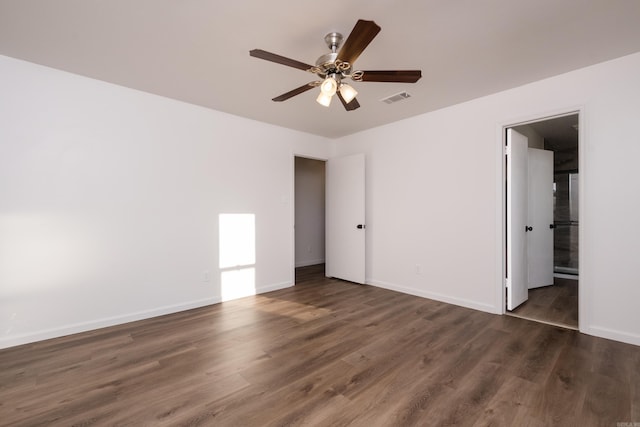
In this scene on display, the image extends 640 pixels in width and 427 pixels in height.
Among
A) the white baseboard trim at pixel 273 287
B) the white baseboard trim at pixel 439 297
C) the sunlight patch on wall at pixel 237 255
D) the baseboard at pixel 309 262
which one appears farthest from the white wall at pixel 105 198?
the baseboard at pixel 309 262

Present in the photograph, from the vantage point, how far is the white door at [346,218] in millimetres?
4702

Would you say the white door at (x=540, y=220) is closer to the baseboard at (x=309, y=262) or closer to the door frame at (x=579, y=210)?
the door frame at (x=579, y=210)

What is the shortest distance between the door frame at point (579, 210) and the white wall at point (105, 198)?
10.7ft

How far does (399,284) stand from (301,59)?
3338mm

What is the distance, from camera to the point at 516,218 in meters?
3.47

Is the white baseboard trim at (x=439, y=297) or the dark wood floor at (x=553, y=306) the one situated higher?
the white baseboard trim at (x=439, y=297)

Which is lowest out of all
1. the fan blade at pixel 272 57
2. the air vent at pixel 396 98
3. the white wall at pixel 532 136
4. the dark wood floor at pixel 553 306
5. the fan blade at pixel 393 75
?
the dark wood floor at pixel 553 306

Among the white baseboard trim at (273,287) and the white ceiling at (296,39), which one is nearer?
the white ceiling at (296,39)

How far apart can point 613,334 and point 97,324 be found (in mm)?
5047

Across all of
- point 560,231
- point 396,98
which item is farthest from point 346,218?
point 560,231

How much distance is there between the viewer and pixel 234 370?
7.06 feet

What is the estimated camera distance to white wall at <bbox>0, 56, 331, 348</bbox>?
8.43 ft

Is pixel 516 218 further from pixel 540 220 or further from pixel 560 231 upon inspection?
pixel 560 231

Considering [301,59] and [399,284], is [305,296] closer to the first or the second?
[399,284]
